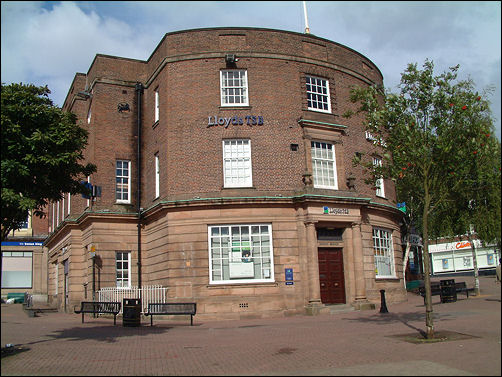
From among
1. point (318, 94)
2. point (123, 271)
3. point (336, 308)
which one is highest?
point (318, 94)

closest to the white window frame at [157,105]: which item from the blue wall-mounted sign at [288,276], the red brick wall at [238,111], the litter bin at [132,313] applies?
the red brick wall at [238,111]

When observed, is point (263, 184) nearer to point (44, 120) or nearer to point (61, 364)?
point (44, 120)

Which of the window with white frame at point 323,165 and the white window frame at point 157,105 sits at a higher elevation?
the white window frame at point 157,105

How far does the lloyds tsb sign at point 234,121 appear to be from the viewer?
23.9 metres

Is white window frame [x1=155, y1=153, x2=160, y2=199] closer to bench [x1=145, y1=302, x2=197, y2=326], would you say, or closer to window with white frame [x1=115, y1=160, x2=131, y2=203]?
window with white frame [x1=115, y1=160, x2=131, y2=203]

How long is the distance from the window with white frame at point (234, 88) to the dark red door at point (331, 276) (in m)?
8.20

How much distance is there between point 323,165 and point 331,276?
5426mm

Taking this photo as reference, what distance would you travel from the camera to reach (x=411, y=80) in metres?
14.4

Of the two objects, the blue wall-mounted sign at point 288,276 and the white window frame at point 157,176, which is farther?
the white window frame at point 157,176

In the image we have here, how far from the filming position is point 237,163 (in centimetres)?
2383

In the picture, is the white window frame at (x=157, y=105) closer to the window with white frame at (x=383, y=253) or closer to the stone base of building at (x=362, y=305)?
the window with white frame at (x=383, y=253)

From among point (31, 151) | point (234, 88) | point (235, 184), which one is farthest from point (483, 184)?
point (234, 88)

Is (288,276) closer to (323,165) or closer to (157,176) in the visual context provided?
(323,165)

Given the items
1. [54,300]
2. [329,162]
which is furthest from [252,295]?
[54,300]
